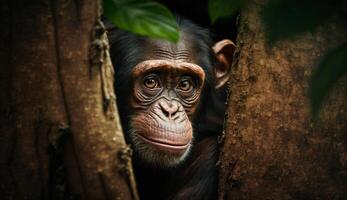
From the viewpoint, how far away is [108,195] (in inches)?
72.1

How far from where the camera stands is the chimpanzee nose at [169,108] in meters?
3.24

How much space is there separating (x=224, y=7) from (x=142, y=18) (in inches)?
21.1

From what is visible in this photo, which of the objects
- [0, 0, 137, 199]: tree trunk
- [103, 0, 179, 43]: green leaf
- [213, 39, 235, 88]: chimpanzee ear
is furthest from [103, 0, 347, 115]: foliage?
[213, 39, 235, 88]: chimpanzee ear

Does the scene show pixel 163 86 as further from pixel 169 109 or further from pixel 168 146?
pixel 168 146

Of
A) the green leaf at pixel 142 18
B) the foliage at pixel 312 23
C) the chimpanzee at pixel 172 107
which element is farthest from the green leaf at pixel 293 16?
the chimpanzee at pixel 172 107

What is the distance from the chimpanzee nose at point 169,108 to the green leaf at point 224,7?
6.07ft

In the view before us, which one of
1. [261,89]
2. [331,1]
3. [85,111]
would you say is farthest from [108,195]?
[331,1]

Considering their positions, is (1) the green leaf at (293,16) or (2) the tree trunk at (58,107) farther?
(2) the tree trunk at (58,107)

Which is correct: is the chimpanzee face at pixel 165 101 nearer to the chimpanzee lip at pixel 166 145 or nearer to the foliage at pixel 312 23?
the chimpanzee lip at pixel 166 145

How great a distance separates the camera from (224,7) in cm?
113

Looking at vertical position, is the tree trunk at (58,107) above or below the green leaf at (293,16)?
below

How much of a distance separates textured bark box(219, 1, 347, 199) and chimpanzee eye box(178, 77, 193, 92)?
129 centimetres

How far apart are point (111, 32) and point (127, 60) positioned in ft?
1.19

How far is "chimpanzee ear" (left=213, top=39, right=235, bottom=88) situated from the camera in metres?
4.07
